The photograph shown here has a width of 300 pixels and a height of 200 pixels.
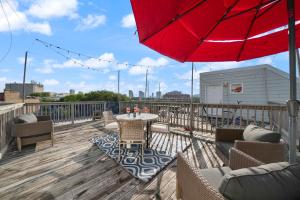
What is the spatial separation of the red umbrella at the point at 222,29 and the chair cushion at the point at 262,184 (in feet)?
1.30

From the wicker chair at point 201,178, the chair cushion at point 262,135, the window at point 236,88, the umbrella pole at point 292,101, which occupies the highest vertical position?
the window at point 236,88

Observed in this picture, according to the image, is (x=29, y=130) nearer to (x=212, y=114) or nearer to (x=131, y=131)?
(x=131, y=131)

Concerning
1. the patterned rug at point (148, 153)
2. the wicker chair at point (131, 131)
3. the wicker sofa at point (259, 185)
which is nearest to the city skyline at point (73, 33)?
the wicker chair at point (131, 131)

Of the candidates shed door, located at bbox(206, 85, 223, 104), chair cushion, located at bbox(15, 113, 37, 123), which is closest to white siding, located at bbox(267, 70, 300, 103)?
shed door, located at bbox(206, 85, 223, 104)

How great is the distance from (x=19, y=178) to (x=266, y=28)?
13.3 feet

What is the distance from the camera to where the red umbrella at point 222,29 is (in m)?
1.48

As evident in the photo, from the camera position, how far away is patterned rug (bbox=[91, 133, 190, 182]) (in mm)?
3111

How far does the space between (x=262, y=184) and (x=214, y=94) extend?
31.7 feet

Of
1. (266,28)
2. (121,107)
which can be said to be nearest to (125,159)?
(266,28)

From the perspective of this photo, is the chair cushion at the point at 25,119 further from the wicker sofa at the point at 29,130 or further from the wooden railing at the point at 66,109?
the wooden railing at the point at 66,109

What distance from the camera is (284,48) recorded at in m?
2.41

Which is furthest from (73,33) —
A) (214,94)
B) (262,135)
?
(262,135)

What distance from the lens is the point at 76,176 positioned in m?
2.92

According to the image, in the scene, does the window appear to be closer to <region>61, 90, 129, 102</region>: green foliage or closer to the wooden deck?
the wooden deck
